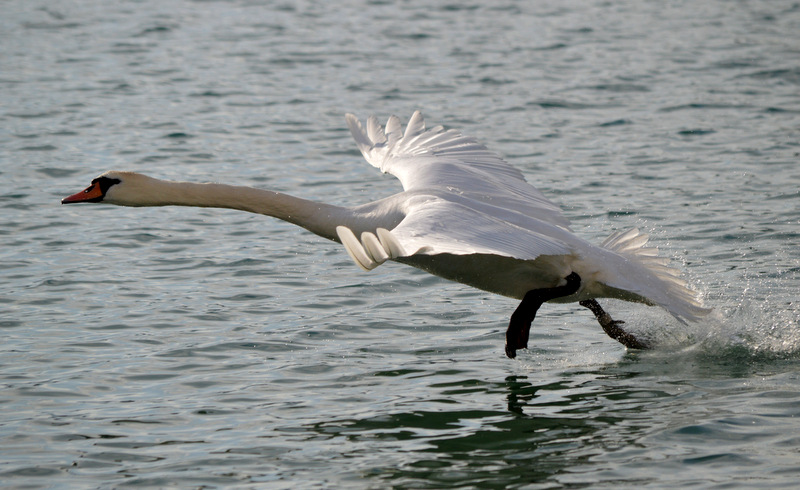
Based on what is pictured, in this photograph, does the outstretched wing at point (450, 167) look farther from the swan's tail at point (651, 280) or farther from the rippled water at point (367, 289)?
the rippled water at point (367, 289)

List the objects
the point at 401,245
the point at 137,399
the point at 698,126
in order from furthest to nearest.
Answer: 1. the point at 698,126
2. the point at 137,399
3. the point at 401,245

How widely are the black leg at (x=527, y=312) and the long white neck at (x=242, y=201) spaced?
1.21m

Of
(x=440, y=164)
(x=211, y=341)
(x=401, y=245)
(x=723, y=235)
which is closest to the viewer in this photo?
(x=401, y=245)

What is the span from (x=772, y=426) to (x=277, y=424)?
2.80m

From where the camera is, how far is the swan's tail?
7.79 metres

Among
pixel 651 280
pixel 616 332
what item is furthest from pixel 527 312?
pixel 651 280

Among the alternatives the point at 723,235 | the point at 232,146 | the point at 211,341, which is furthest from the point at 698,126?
the point at 211,341

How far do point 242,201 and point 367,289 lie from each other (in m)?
1.81

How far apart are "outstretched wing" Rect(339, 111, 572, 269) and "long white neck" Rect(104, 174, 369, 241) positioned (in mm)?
575

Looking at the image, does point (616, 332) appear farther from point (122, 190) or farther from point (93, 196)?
point (93, 196)

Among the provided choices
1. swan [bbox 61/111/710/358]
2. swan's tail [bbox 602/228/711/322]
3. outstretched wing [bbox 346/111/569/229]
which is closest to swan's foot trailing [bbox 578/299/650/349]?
swan [bbox 61/111/710/358]

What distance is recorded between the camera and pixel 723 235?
34.9 ft

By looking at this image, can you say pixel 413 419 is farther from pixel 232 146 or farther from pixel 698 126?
pixel 698 126

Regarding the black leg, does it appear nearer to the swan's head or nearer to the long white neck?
the long white neck
